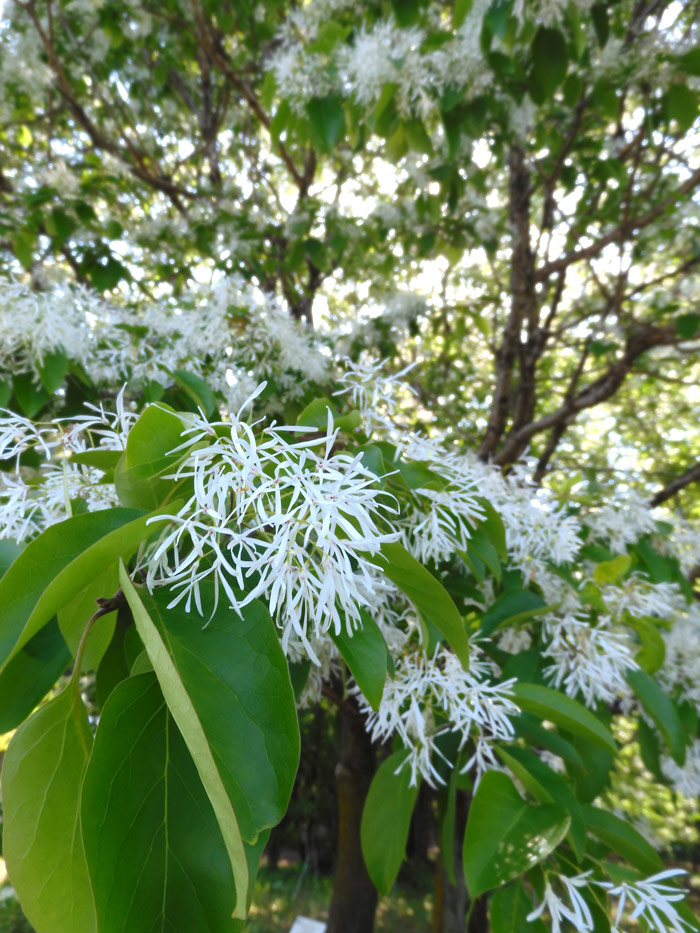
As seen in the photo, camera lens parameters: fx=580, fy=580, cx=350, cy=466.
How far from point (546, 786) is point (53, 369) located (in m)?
1.06

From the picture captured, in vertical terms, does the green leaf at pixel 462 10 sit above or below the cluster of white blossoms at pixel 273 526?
above

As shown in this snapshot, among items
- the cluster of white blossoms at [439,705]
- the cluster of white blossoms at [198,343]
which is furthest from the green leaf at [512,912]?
the cluster of white blossoms at [198,343]

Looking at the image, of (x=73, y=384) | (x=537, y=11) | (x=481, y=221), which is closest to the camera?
(x=73, y=384)

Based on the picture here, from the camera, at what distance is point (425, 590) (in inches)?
19.7

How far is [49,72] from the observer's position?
3.07m

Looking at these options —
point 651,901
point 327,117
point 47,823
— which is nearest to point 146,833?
point 47,823

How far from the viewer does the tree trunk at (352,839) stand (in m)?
2.05

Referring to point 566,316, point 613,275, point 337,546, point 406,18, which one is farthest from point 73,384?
point 613,275

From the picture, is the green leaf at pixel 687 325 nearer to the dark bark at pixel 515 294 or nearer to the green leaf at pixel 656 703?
the dark bark at pixel 515 294

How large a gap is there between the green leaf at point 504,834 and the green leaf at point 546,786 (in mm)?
20

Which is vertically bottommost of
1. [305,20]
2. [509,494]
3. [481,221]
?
[509,494]

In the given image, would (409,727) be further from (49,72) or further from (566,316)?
(49,72)

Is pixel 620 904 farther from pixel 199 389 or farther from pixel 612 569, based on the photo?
pixel 199 389

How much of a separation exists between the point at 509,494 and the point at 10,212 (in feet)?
8.39
